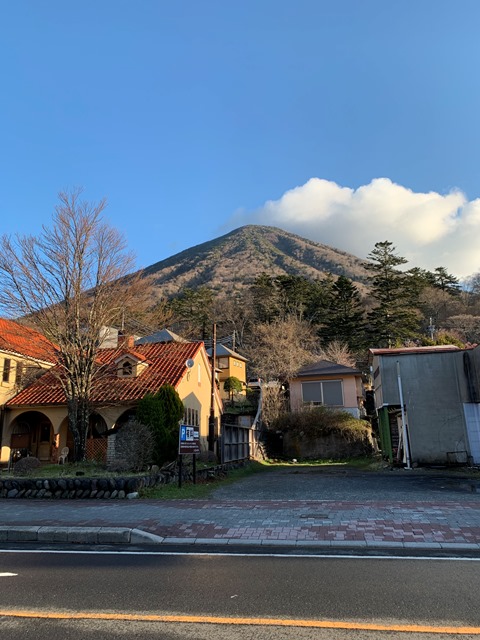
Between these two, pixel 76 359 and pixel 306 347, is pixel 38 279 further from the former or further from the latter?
pixel 306 347

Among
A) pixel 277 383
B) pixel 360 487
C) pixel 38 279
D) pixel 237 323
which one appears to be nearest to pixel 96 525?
pixel 360 487

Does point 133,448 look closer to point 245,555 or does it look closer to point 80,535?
point 80,535

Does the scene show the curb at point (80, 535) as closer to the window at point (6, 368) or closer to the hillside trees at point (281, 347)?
the window at point (6, 368)

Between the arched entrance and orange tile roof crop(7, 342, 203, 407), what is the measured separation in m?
1.38

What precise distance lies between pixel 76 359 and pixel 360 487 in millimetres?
12146

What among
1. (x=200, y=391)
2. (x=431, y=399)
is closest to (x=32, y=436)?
(x=200, y=391)

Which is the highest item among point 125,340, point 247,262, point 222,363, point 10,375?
point 247,262

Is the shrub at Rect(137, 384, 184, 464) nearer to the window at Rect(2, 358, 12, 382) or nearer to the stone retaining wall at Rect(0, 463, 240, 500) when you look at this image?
the stone retaining wall at Rect(0, 463, 240, 500)

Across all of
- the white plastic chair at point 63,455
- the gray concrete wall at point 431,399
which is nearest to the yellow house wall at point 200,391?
the white plastic chair at point 63,455

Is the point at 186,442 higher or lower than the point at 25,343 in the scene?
lower

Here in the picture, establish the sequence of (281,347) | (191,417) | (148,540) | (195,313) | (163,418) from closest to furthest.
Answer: (148,540) < (163,418) < (191,417) < (281,347) < (195,313)

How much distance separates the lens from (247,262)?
392ft

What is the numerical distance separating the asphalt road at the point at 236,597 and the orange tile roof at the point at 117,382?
47.0 ft

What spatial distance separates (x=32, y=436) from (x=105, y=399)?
6.25m
